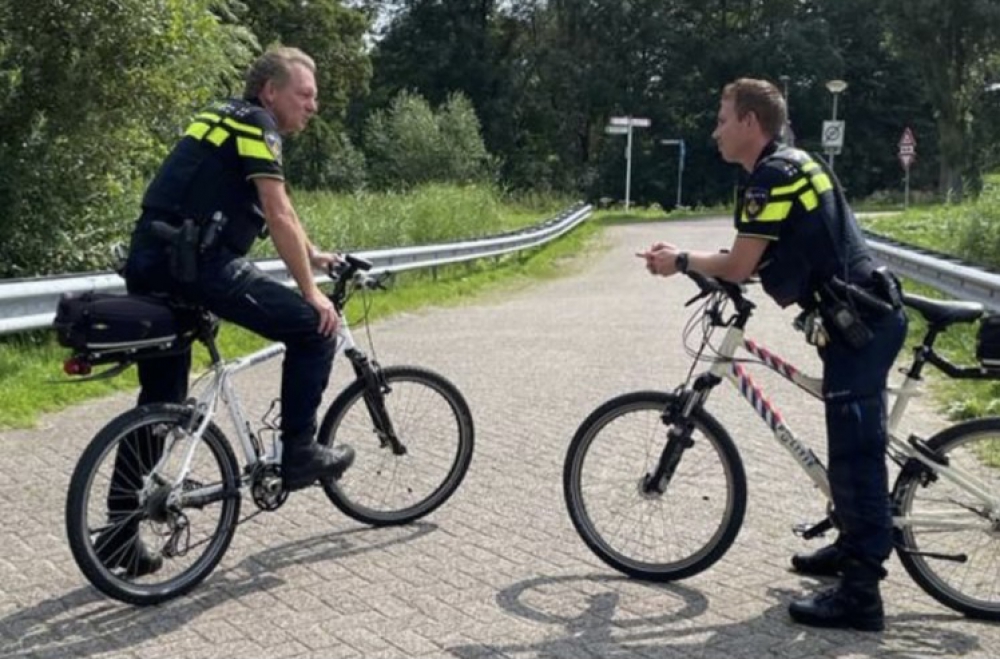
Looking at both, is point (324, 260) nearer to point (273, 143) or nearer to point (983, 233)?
point (273, 143)

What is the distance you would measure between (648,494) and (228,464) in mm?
1776

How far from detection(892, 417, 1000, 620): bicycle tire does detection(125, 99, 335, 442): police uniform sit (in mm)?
2481

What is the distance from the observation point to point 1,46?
1069 cm

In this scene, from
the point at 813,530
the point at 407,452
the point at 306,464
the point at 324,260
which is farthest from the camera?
the point at 407,452

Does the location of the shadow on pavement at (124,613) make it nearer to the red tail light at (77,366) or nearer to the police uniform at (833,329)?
the red tail light at (77,366)

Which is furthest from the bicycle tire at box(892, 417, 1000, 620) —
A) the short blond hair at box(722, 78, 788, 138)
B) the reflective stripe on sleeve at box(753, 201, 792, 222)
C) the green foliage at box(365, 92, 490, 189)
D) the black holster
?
the green foliage at box(365, 92, 490, 189)

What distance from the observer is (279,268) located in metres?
12.3

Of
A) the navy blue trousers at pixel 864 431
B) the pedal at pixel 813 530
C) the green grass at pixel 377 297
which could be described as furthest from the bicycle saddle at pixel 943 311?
the green grass at pixel 377 297

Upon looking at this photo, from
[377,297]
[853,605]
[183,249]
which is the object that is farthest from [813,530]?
[377,297]

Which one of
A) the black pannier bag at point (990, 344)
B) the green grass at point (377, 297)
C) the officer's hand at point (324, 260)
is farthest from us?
the green grass at point (377, 297)

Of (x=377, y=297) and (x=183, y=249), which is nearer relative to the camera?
(x=183, y=249)

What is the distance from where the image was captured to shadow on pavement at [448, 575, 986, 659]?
13.9 ft

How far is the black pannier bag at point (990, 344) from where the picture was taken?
14.7 feet

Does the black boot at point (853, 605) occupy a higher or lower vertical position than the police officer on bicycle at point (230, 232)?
lower
